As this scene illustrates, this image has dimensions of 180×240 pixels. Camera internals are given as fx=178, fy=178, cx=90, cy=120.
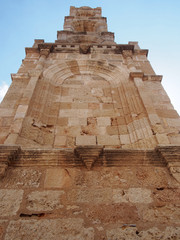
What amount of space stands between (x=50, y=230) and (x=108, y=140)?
234 cm

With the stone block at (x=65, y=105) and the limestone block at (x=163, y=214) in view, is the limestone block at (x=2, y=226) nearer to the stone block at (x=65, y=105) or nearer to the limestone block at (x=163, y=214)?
the limestone block at (x=163, y=214)

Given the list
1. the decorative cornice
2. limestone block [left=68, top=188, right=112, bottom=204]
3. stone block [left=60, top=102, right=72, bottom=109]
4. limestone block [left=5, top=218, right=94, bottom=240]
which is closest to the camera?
limestone block [left=5, top=218, right=94, bottom=240]

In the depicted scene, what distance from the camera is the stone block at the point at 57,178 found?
2.78m

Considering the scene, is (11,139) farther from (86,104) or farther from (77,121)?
(86,104)

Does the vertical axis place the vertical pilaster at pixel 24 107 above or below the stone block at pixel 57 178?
above

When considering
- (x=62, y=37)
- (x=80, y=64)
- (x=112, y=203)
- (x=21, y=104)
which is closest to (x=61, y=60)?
(x=80, y=64)

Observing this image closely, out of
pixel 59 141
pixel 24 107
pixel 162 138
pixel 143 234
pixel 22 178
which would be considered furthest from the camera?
pixel 24 107

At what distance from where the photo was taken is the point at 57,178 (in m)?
2.87

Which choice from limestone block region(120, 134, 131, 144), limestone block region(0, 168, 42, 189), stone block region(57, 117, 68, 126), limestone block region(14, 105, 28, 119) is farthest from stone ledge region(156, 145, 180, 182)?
limestone block region(14, 105, 28, 119)

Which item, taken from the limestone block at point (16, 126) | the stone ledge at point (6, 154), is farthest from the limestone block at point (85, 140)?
the stone ledge at point (6, 154)

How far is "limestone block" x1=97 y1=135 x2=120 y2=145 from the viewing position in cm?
406

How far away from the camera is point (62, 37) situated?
10781mm

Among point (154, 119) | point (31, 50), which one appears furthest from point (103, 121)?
point (31, 50)

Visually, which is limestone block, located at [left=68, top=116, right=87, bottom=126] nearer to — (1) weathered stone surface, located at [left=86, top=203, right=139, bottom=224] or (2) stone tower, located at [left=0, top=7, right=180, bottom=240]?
(2) stone tower, located at [left=0, top=7, right=180, bottom=240]
